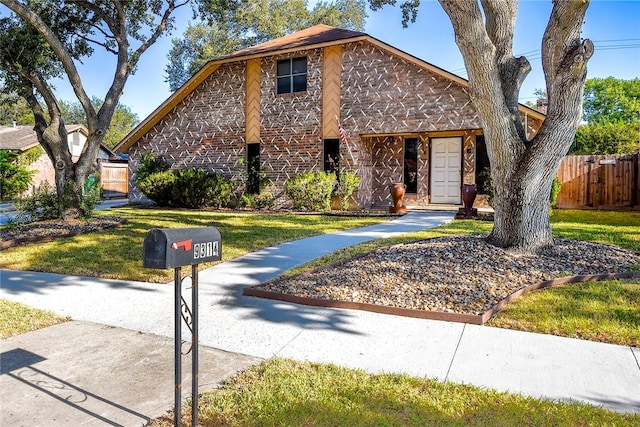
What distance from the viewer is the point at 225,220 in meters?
11.9

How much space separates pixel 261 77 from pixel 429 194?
24.6ft

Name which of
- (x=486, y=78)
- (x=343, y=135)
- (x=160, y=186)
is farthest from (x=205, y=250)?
(x=160, y=186)

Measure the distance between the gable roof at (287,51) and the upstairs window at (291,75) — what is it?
544mm

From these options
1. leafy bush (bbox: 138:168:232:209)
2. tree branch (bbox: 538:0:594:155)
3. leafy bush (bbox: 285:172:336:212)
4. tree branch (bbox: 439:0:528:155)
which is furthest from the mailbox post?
leafy bush (bbox: 138:168:232:209)

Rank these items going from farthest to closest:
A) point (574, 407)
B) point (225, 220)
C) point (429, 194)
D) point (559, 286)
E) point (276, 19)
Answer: point (276, 19), point (429, 194), point (225, 220), point (559, 286), point (574, 407)

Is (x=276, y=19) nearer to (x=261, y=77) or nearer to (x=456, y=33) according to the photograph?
(x=261, y=77)

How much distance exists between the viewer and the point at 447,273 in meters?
5.20

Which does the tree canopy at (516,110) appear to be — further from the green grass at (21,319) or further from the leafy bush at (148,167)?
the leafy bush at (148,167)

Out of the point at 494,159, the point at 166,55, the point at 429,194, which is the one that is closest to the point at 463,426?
the point at 494,159

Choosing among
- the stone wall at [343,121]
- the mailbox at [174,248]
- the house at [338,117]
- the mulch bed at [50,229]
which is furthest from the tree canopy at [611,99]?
the mailbox at [174,248]

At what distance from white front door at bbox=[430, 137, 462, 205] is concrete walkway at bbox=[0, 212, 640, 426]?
11657 millimetres

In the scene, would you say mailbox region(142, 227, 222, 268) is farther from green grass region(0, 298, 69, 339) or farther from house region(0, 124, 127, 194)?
house region(0, 124, 127, 194)

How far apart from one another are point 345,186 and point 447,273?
30.1 ft

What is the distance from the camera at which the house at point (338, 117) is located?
13.9 meters
